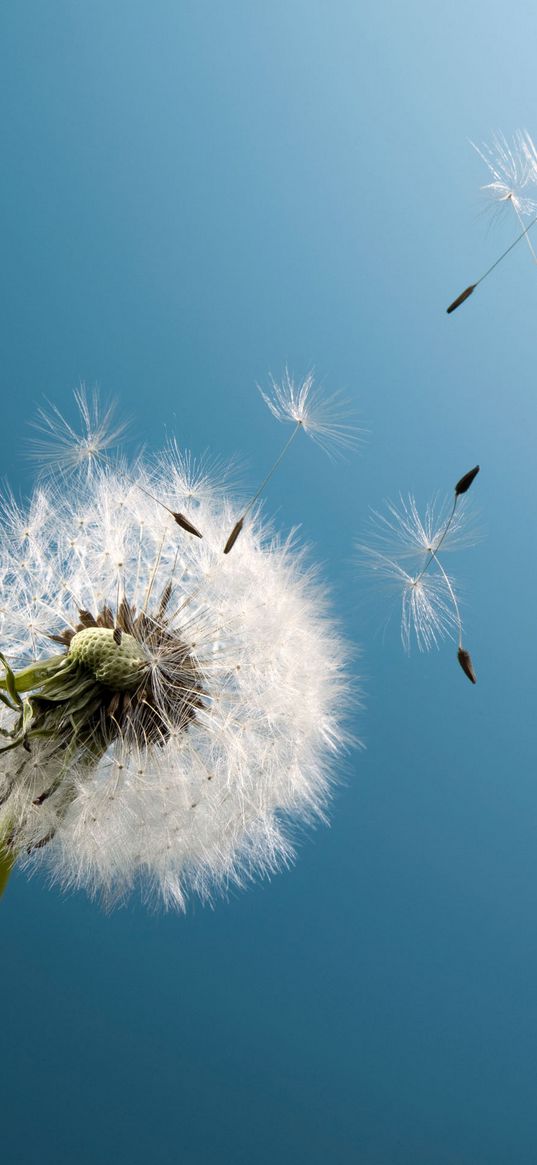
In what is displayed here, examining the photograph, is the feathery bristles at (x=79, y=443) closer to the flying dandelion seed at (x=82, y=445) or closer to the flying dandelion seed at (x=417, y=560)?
the flying dandelion seed at (x=82, y=445)

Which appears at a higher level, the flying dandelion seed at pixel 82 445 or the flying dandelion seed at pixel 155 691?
the flying dandelion seed at pixel 82 445

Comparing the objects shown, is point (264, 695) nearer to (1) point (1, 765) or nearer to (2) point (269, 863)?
(2) point (269, 863)

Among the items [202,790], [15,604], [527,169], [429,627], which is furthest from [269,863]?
[527,169]

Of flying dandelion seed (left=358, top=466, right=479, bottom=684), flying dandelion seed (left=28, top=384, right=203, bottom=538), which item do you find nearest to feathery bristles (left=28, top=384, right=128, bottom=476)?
flying dandelion seed (left=28, top=384, right=203, bottom=538)

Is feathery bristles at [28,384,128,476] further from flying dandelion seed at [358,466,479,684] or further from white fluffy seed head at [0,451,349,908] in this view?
flying dandelion seed at [358,466,479,684]

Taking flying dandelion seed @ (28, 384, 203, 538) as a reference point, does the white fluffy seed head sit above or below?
below

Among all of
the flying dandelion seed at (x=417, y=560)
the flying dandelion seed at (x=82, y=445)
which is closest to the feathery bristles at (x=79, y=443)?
the flying dandelion seed at (x=82, y=445)

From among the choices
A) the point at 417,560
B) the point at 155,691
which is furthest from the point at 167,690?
the point at 417,560
